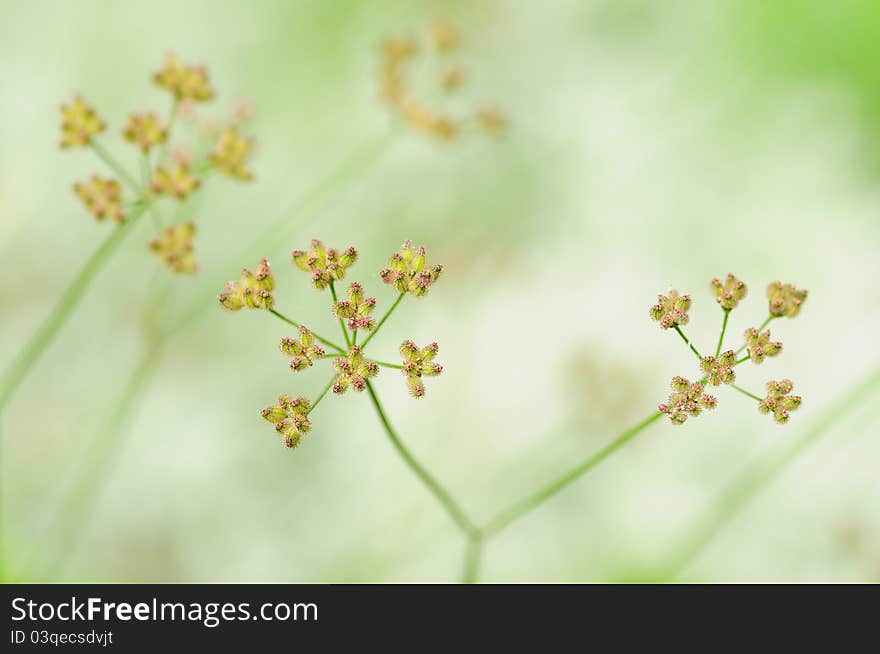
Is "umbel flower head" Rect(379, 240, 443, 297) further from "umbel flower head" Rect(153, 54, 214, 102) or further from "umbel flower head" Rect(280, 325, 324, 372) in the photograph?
"umbel flower head" Rect(153, 54, 214, 102)

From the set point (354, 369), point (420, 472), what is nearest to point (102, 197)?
point (354, 369)

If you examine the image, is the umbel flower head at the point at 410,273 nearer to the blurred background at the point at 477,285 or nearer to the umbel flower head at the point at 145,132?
the umbel flower head at the point at 145,132

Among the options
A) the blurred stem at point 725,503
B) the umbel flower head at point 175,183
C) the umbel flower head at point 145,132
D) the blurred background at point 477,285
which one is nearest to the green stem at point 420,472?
the umbel flower head at point 175,183

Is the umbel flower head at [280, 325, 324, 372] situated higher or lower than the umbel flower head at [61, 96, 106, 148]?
lower

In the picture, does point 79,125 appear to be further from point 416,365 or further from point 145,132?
point 416,365

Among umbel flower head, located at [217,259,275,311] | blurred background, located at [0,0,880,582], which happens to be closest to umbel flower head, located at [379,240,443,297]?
umbel flower head, located at [217,259,275,311]
